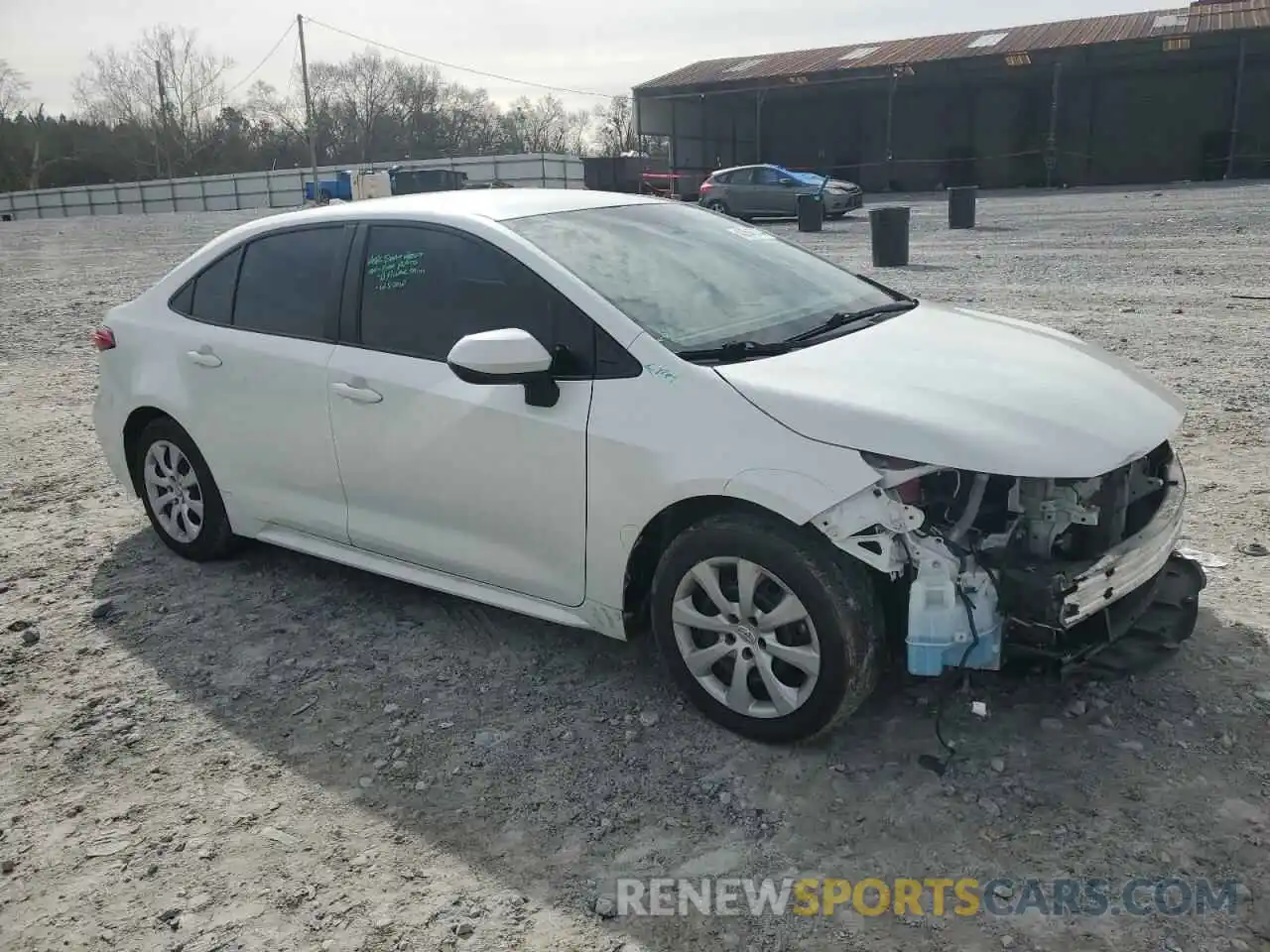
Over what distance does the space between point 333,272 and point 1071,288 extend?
9871mm

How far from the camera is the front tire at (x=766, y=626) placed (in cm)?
303

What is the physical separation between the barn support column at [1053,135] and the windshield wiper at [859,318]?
33.4 m

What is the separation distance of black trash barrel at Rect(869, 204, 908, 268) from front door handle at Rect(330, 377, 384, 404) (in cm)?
1209

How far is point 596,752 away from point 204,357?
2.60m

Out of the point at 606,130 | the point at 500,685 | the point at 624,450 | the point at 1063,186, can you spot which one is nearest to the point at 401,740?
the point at 500,685

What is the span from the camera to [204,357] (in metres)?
4.64

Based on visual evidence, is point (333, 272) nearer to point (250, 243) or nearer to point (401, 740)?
point (250, 243)

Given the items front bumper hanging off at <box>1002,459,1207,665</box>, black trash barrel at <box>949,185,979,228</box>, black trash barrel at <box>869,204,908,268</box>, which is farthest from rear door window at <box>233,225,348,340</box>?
black trash barrel at <box>949,185,979,228</box>

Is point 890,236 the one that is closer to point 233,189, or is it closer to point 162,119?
point 233,189

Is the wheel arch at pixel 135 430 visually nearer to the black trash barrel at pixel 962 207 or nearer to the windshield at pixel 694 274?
the windshield at pixel 694 274

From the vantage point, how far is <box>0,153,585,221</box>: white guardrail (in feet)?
145

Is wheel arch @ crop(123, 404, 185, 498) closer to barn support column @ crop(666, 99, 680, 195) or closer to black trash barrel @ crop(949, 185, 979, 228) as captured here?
black trash barrel @ crop(949, 185, 979, 228)

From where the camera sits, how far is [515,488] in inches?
142

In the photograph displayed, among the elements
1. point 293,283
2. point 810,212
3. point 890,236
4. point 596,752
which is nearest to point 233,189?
point 810,212
